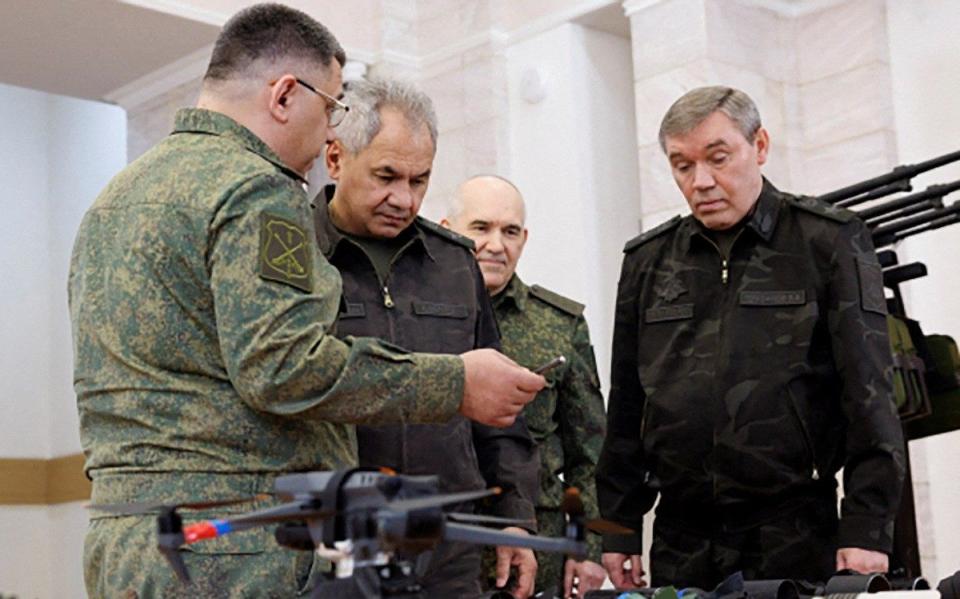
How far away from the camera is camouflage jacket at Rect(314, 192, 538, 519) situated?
2922 mm

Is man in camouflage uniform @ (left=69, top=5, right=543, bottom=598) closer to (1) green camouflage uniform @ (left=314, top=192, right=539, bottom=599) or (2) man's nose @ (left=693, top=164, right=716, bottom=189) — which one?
(1) green camouflage uniform @ (left=314, top=192, right=539, bottom=599)

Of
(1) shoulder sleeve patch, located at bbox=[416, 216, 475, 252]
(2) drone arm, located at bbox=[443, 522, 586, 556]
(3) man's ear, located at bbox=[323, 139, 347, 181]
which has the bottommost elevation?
(2) drone arm, located at bbox=[443, 522, 586, 556]

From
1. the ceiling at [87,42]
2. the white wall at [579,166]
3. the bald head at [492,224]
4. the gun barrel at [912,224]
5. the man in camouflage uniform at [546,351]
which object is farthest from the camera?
the white wall at [579,166]

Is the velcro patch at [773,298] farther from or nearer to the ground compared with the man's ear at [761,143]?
nearer to the ground

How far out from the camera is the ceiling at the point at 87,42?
646 centimetres

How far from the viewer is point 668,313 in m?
3.25

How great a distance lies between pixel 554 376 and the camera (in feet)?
12.6

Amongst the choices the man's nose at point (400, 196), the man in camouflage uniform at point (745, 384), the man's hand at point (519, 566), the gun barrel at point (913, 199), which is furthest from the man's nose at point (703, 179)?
the gun barrel at point (913, 199)

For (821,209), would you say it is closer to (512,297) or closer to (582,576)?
(582,576)

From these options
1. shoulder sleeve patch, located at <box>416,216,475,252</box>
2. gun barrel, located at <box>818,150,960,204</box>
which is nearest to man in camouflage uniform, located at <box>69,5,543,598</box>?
shoulder sleeve patch, located at <box>416,216,475,252</box>

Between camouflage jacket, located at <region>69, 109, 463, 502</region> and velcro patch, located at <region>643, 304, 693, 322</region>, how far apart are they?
112 centimetres

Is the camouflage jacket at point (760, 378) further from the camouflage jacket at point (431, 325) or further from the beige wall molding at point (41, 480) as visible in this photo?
the beige wall molding at point (41, 480)

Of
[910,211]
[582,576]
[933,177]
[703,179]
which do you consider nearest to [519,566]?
[582,576]

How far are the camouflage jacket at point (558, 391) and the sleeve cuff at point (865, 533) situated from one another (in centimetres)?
92
